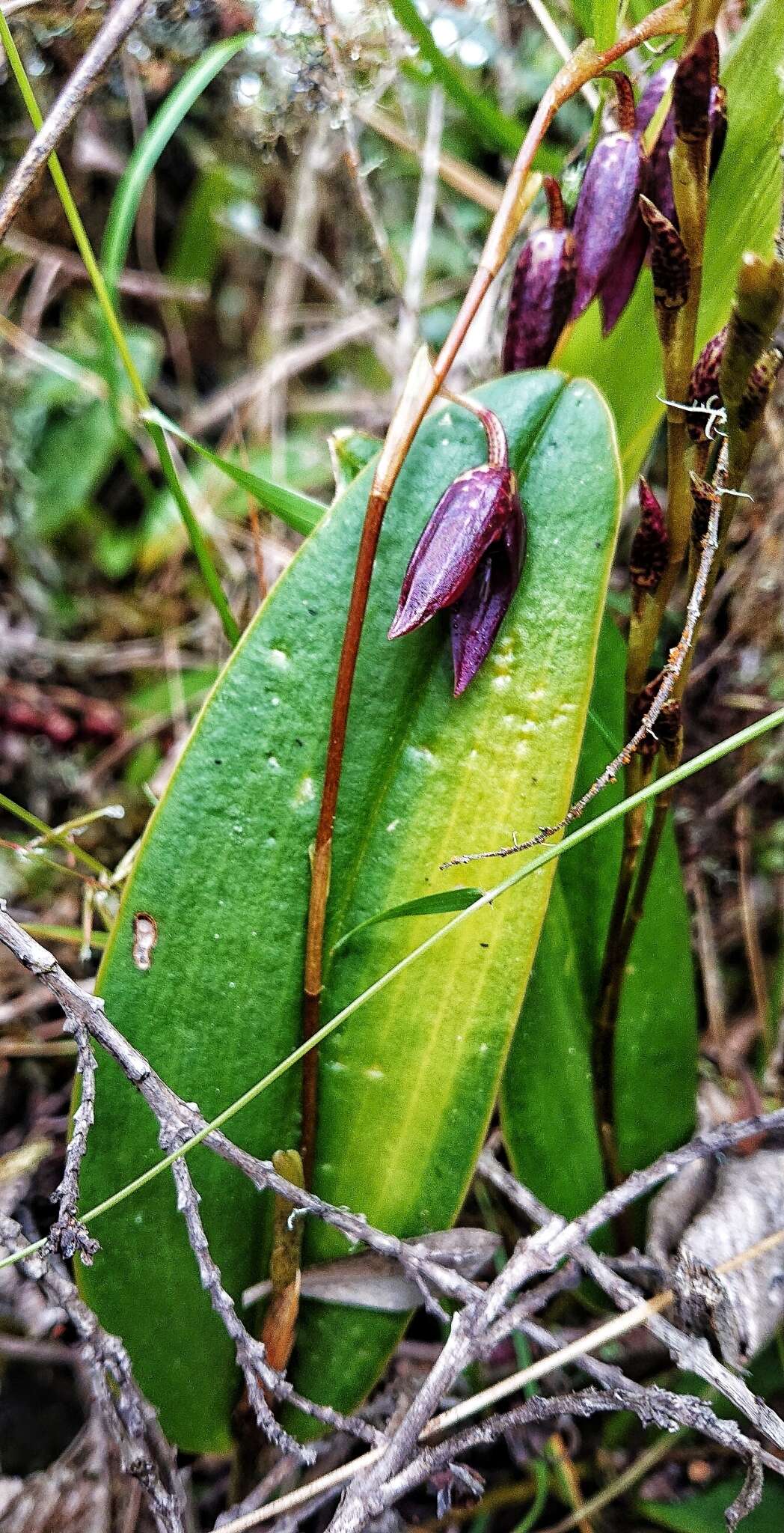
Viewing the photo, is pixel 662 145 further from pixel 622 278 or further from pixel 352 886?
pixel 352 886

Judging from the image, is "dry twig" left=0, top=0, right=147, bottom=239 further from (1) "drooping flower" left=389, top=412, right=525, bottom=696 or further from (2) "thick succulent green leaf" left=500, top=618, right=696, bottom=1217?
(2) "thick succulent green leaf" left=500, top=618, right=696, bottom=1217

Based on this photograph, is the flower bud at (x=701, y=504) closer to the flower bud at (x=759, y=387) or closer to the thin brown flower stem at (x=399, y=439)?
the flower bud at (x=759, y=387)

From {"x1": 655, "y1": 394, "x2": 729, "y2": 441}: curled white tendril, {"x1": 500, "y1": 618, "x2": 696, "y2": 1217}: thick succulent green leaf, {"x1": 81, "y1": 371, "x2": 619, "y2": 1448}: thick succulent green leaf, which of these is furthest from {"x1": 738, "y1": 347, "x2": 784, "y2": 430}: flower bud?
{"x1": 500, "y1": 618, "x2": 696, "y2": 1217}: thick succulent green leaf

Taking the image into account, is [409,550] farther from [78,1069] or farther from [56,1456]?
[56,1456]

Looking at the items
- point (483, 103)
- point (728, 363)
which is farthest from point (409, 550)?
point (483, 103)

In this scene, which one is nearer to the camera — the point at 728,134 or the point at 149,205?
the point at 728,134

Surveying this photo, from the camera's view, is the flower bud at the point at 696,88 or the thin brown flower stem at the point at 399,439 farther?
the thin brown flower stem at the point at 399,439

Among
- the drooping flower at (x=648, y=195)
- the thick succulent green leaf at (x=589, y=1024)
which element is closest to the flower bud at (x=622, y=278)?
the drooping flower at (x=648, y=195)
